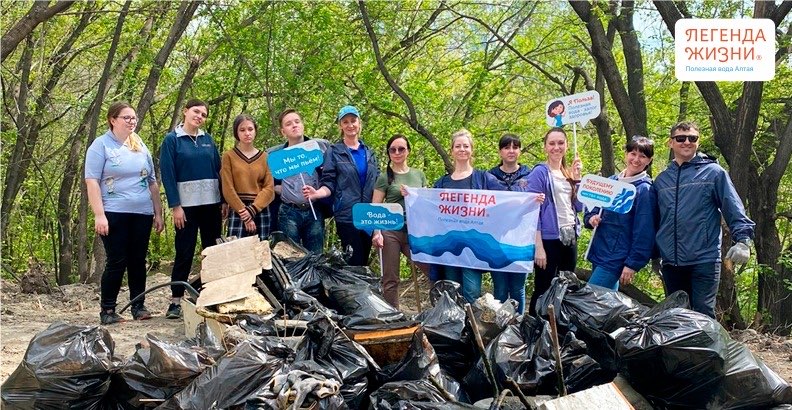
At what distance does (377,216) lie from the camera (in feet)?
21.2

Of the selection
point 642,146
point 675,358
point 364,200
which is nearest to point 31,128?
point 364,200

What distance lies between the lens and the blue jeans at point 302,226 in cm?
683

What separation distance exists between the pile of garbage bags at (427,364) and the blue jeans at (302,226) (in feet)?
5.72

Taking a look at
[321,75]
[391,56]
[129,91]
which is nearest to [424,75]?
[391,56]

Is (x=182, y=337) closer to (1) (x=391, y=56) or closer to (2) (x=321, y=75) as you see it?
(2) (x=321, y=75)

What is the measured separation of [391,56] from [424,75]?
1.58 metres

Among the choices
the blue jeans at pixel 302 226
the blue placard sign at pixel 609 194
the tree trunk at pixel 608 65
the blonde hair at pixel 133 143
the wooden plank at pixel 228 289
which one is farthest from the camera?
the tree trunk at pixel 608 65

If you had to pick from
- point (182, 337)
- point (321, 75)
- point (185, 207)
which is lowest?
point (182, 337)

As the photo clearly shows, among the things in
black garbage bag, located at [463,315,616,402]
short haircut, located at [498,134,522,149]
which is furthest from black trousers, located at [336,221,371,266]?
black garbage bag, located at [463,315,616,402]

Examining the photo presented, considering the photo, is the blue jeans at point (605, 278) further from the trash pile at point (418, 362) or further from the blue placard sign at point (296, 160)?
the blue placard sign at point (296, 160)

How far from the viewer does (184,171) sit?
6.62m

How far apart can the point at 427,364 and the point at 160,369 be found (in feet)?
4.69

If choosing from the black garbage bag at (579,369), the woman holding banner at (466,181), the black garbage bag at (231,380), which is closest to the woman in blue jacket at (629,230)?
the woman holding banner at (466,181)

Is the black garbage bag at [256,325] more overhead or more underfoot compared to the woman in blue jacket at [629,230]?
more underfoot
